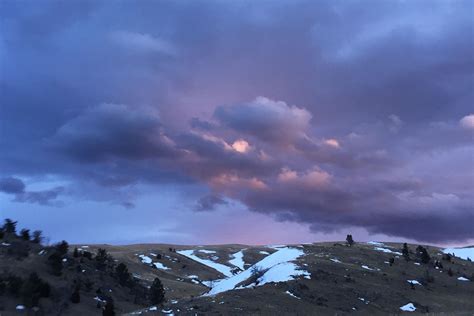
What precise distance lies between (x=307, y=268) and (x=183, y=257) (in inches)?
2869

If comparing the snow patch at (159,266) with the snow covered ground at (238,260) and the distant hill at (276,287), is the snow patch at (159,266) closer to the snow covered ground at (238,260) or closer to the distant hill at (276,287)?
the snow covered ground at (238,260)

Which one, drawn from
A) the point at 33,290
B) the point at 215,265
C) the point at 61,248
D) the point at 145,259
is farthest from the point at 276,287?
the point at 215,265

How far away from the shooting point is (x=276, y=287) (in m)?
46.0

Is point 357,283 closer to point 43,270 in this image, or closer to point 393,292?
point 393,292

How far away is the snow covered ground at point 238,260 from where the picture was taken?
127 m

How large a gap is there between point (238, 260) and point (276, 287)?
3545 inches

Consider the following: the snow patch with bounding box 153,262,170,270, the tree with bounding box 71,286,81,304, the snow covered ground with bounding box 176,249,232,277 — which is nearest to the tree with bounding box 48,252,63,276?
the tree with bounding box 71,286,81,304

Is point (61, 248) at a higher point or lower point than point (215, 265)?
higher

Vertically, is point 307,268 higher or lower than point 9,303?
higher

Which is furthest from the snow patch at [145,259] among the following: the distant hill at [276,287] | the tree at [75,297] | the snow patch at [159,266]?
the tree at [75,297]

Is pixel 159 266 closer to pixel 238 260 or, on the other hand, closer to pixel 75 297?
pixel 238 260

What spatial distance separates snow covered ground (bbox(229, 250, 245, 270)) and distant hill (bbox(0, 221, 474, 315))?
43.0 metres

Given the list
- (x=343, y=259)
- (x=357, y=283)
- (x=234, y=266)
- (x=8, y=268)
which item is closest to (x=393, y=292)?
(x=357, y=283)

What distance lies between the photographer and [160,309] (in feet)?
125
